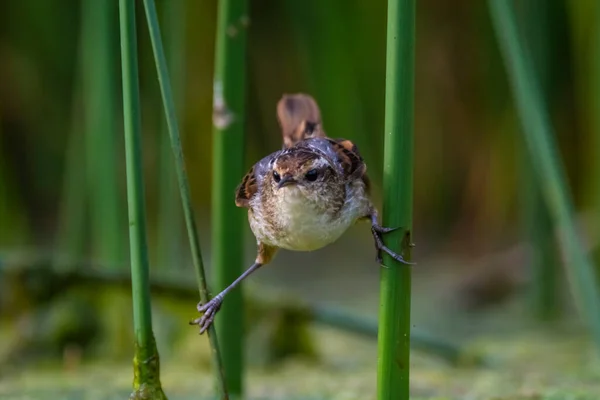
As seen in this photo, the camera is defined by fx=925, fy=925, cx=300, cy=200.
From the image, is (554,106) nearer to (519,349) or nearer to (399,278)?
(519,349)

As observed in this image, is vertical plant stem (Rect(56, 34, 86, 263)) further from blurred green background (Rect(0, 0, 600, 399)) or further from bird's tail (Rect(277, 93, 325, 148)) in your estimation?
bird's tail (Rect(277, 93, 325, 148))

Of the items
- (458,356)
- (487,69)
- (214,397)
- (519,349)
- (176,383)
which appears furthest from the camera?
(487,69)

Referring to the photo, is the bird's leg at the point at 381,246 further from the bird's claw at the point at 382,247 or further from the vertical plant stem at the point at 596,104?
the vertical plant stem at the point at 596,104

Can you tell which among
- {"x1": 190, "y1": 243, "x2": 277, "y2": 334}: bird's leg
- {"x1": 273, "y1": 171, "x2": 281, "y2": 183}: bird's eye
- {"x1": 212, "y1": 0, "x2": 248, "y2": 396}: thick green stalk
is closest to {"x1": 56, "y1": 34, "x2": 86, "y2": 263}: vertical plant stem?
{"x1": 212, "y1": 0, "x2": 248, "y2": 396}: thick green stalk

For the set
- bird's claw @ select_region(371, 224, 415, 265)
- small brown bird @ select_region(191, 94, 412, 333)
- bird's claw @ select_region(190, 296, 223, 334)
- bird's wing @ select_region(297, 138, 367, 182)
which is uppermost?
bird's wing @ select_region(297, 138, 367, 182)

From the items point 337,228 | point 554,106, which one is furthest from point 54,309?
point 554,106

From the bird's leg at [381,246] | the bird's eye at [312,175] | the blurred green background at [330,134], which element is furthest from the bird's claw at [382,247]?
the blurred green background at [330,134]
